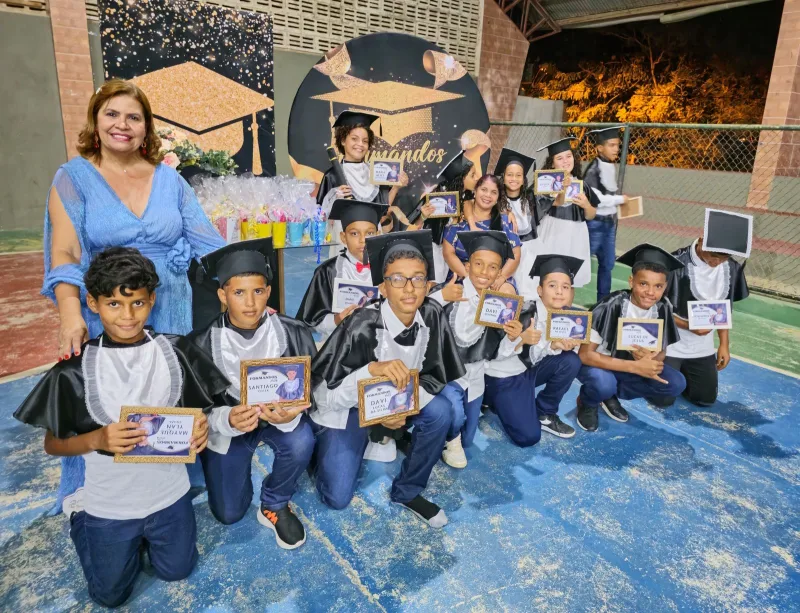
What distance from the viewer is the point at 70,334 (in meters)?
2.06

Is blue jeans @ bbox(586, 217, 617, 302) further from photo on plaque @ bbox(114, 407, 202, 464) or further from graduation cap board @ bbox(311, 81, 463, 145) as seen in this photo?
photo on plaque @ bbox(114, 407, 202, 464)

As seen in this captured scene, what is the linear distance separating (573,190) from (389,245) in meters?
3.22

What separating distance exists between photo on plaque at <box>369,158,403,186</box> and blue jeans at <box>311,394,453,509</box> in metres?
2.41

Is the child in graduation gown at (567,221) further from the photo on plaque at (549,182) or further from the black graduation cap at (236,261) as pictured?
the black graduation cap at (236,261)

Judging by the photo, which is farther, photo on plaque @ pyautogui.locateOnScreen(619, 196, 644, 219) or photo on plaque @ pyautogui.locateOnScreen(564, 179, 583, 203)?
photo on plaque @ pyautogui.locateOnScreen(564, 179, 583, 203)

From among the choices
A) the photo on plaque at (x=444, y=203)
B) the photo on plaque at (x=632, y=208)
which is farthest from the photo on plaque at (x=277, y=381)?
the photo on plaque at (x=632, y=208)

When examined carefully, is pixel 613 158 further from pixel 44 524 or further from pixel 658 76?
pixel 658 76

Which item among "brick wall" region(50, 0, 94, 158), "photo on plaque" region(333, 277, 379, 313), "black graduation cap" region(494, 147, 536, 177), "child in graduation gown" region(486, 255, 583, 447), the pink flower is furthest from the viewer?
"brick wall" region(50, 0, 94, 158)

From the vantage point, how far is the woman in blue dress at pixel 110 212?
226 centimetres

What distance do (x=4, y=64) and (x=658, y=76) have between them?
14.8 meters

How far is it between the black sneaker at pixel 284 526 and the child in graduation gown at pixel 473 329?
101cm

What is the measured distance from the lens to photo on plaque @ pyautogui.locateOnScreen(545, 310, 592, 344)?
128 inches

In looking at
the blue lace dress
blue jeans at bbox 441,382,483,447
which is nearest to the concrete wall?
the blue lace dress

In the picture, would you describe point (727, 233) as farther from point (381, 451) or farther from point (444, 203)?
point (381, 451)
